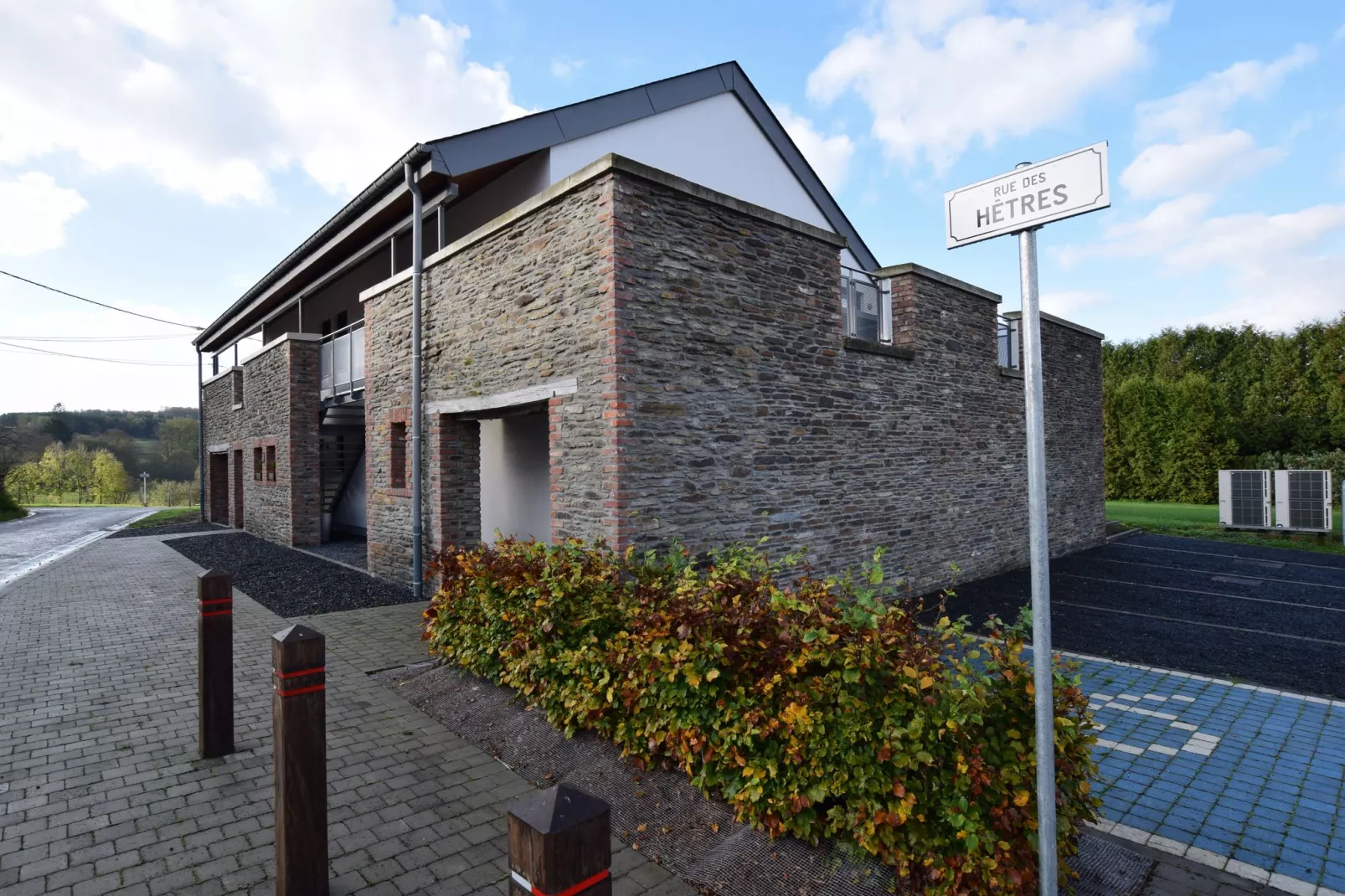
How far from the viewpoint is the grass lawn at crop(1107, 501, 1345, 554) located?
14.9m

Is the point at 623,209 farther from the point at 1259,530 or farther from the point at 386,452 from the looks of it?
the point at 1259,530

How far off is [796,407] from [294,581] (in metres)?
8.48

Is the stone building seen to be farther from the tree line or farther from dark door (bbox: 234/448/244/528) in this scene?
the tree line

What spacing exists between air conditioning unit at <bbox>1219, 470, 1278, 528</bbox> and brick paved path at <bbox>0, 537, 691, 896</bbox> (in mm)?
19027

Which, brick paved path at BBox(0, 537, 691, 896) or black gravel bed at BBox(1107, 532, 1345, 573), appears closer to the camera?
brick paved path at BBox(0, 537, 691, 896)

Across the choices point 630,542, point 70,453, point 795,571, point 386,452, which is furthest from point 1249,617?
point 70,453

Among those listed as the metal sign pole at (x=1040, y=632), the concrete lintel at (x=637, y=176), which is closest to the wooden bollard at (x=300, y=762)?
the metal sign pole at (x=1040, y=632)

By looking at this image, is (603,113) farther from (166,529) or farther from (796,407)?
(166,529)

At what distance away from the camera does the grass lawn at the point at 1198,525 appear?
14.9m

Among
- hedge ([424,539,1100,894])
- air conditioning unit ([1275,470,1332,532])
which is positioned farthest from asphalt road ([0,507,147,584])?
air conditioning unit ([1275,470,1332,532])

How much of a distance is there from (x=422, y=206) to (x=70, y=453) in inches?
2251

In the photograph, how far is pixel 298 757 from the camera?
3.04 metres

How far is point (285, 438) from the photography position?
14930mm

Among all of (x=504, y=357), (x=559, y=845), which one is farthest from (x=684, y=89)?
(x=559, y=845)
